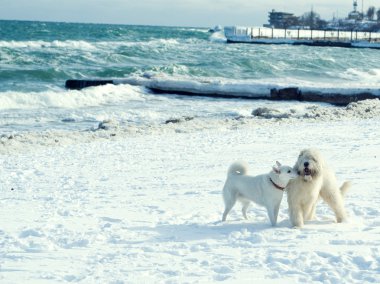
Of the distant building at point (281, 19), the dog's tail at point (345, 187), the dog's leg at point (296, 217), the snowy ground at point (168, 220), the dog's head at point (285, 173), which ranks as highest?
the distant building at point (281, 19)

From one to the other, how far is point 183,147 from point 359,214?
564 cm

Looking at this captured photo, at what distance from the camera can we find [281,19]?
174000mm

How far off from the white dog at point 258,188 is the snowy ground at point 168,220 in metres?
0.19

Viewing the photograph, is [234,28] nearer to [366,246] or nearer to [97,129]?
[97,129]

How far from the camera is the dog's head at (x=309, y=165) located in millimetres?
6371

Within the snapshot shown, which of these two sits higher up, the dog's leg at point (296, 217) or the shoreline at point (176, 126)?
the dog's leg at point (296, 217)

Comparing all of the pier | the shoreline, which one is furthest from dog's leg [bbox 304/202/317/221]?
the pier

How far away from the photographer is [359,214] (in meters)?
7.03

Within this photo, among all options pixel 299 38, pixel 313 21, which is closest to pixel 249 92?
pixel 299 38

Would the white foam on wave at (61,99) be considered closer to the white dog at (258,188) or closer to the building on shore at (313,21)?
the white dog at (258,188)

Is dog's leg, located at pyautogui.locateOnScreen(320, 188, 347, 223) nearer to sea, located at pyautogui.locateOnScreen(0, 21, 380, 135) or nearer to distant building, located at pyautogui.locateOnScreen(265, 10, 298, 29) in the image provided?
sea, located at pyautogui.locateOnScreen(0, 21, 380, 135)

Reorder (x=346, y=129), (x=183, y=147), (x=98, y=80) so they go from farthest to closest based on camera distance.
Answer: (x=98, y=80) < (x=346, y=129) < (x=183, y=147)

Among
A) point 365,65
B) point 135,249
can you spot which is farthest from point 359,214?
point 365,65

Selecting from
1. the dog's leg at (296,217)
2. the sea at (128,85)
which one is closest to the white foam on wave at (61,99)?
the sea at (128,85)
